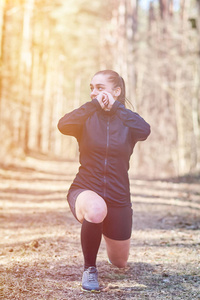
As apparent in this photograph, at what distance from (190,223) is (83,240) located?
380 centimetres

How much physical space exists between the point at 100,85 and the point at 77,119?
1.26ft

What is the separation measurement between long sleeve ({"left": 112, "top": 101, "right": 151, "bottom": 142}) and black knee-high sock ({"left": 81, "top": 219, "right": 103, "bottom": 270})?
825 mm

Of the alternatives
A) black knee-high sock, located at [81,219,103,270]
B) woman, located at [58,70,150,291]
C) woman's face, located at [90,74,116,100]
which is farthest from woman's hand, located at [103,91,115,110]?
black knee-high sock, located at [81,219,103,270]

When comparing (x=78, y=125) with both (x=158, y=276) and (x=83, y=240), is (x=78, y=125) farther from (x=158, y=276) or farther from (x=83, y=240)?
(x=158, y=276)

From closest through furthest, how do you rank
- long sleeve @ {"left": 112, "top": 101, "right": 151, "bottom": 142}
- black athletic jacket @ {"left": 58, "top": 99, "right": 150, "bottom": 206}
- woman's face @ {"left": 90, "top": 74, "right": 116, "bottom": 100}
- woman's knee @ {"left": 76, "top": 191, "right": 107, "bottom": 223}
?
woman's knee @ {"left": 76, "top": 191, "right": 107, "bottom": 223}, black athletic jacket @ {"left": 58, "top": 99, "right": 150, "bottom": 206}, long sleeve @ {"left": 112, "top": 101, "right": 151, "bottom": 142}, woman's face @ {"left": 90, "top": 74, "right": 116, "bottom": 100}

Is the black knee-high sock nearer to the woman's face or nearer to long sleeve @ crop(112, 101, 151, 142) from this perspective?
long sleeve @ crop(112, 101, 151, 142)

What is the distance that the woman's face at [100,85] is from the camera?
12.8ft

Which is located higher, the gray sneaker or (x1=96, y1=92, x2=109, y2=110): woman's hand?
(x1=96, y1=92, x2=109, y2=110): woman's hand

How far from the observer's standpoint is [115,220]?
380cm

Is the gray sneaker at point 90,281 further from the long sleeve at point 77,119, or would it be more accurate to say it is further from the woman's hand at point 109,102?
the woman's hand at point 109,102

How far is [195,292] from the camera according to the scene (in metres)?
3.58

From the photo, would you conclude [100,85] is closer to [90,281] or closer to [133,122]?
[133,122]

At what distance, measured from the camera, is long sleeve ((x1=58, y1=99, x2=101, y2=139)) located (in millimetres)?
3779

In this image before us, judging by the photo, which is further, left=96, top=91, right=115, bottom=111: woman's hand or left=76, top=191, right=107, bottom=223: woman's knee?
left=96, top=91, right=115, bottom=111: woman's hand
